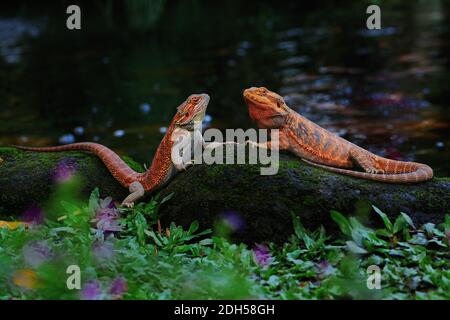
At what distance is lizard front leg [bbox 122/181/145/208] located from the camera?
257 inches

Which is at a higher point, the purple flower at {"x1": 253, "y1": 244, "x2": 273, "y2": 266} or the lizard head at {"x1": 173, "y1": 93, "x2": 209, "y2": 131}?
the lizard head at {"x1": 173, "y1": 93, "x2": 209, "y2": 131}

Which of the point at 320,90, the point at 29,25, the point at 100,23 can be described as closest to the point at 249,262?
the point at 320,90

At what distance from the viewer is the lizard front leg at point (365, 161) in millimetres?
6355

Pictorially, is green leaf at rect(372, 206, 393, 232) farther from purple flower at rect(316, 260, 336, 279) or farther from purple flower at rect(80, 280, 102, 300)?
purple flower at rect(80, 280, 102, 300)

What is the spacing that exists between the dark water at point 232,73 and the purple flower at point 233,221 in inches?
171

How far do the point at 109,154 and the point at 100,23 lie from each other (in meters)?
24.5

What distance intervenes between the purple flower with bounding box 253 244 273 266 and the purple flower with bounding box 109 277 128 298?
113 cm

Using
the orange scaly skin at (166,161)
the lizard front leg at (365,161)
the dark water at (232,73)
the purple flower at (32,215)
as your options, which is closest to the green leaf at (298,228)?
the lizard front leg at (365,161)

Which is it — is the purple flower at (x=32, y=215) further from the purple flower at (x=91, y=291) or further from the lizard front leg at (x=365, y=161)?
the lizard front leg at (x=365, y=161)

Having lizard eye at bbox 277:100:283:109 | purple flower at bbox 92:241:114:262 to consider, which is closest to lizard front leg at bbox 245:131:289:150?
lizard eye at bbox 277:100:283:109

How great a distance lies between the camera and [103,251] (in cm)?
538

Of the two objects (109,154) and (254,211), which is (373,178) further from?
(109,154)

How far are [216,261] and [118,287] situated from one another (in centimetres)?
89

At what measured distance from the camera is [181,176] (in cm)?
656
